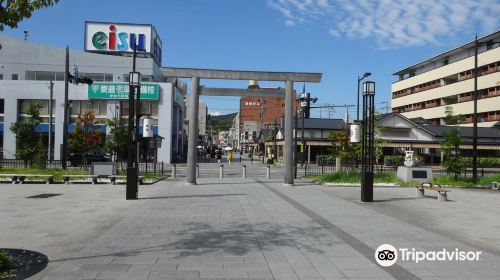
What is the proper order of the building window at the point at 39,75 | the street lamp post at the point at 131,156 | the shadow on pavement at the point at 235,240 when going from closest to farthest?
the shadow on pavement at the point at 235,240 → the street lamp post at the point at 131,156 → the building window at the point at 39,75

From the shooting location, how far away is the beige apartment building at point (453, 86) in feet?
181

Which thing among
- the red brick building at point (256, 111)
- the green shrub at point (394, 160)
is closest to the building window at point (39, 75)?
the green shrub at point (394, 160)

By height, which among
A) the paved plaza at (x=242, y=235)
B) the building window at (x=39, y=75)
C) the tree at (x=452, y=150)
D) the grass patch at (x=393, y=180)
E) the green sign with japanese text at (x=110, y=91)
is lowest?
the paved plaza at (x=242, y=235)

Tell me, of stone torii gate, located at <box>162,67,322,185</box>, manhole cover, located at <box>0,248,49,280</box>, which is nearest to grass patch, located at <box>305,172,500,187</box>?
stone torii gate, located at <box>162,67,322,185</box>

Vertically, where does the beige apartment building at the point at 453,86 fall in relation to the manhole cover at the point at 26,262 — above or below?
above

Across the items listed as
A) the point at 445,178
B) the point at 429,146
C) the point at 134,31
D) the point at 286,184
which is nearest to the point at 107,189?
the point at 286,184

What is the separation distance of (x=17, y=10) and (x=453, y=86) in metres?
65.8

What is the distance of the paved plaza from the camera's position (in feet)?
21.1

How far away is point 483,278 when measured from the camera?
6.10 meters

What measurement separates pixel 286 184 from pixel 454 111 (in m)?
50.2

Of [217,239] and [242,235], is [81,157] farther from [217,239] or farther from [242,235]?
[217,239]

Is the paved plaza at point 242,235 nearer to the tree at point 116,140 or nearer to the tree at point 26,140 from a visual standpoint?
the tree at point 26,140

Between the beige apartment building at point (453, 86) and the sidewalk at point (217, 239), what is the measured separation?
45908mm

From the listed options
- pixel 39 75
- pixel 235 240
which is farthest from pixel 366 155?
pixel 39 75
